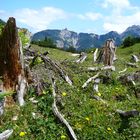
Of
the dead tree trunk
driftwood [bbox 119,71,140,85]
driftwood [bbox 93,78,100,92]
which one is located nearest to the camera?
the dead tree trunk

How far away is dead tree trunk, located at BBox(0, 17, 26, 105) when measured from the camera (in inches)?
613

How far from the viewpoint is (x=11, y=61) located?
621 inches

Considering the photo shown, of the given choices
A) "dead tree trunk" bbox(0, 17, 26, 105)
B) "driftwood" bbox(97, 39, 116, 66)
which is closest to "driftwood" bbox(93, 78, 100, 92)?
"dead tree trunk" bbox(0, 17, 26, 105)

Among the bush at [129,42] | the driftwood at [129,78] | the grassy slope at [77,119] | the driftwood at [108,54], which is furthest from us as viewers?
the bush at [129,42]

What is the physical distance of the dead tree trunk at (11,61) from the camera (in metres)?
15.6

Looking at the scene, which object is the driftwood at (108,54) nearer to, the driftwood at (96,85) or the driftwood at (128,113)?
the driftwood at (96,85)

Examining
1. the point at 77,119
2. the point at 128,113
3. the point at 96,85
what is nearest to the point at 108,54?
the point at 96,85

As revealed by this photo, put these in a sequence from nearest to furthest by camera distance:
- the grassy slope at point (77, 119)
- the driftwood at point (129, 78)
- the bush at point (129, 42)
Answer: the grassy slope at point (77, 119)
the driftwood at point (129, 78)
the bush at point (129, 42)

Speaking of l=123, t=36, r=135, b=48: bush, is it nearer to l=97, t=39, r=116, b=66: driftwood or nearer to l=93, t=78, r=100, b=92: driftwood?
l=97, t=39, r=116, b=66: driftwood

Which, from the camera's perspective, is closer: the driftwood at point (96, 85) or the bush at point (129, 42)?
the driftwood at point (96, 85)

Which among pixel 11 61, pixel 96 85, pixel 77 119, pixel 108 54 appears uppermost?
pixel 11 61

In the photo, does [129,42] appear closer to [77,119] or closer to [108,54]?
[108,54]

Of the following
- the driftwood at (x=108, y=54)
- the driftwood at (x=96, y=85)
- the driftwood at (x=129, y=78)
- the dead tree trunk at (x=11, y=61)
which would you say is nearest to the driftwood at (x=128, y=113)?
the driftwood at (x=96, y=85)

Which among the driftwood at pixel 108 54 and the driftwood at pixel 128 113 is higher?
the driftwood at pixel 108 54
